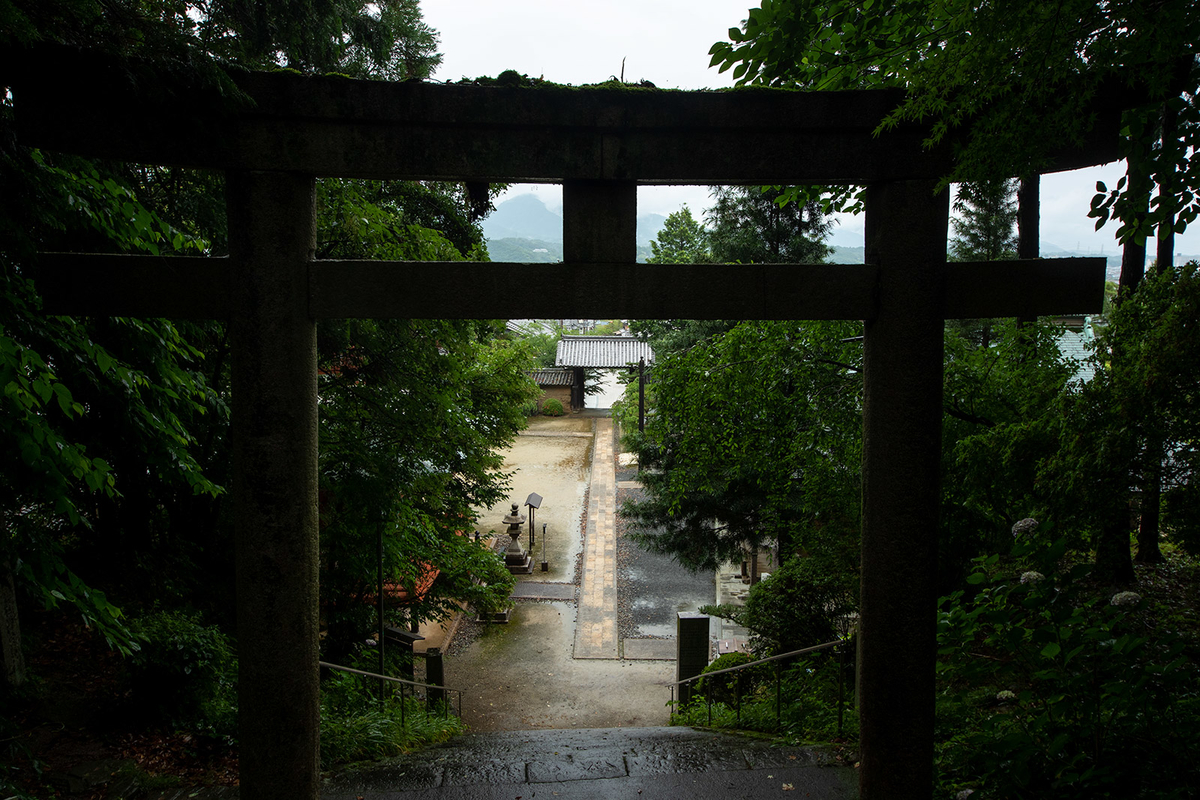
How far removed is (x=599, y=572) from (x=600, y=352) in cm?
1725

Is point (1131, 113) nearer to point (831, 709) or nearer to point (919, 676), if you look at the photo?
point (919, 676)

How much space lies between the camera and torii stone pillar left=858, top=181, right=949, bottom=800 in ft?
10.3

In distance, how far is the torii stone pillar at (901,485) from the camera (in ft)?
10.3

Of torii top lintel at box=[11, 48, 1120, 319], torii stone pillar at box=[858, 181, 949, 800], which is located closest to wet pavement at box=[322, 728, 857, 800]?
torii stone pillar at box=[858, 181, 949, 800]

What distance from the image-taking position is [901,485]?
3.22 metres

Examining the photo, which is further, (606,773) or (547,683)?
(547,683)

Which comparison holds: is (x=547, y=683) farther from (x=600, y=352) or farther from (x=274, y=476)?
(x=600, y=352)

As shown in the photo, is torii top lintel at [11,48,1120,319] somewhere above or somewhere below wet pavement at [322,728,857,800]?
above

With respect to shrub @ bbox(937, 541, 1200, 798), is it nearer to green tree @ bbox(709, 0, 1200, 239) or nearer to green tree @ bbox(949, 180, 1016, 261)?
green tree @ bbox(709, 0, 1200, 239)

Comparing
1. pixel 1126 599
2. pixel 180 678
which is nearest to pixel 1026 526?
pixel 1126 599

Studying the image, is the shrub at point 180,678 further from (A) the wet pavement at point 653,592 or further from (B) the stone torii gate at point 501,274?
(A) the wet pavement at point 653,592

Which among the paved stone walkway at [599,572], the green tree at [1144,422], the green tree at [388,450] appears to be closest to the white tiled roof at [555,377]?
the paved stone walkway at [599,572]

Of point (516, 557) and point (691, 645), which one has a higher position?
point (691, 645)

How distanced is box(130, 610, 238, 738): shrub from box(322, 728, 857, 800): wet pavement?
5.21 feet
